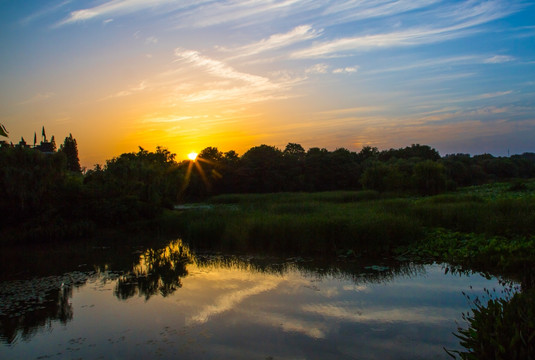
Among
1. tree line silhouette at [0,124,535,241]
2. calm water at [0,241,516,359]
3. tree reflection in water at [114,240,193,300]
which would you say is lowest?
tree reflection in water at [114,240,193,300]

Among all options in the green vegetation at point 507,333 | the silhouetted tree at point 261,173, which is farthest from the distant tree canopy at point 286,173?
the green vegetation at point 507,333

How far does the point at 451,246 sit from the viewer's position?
11992 millimetres

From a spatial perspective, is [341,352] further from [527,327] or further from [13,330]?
[13,330]

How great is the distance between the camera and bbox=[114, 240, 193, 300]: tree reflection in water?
33.8 feet

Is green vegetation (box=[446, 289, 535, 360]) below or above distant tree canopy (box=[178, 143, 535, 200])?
below

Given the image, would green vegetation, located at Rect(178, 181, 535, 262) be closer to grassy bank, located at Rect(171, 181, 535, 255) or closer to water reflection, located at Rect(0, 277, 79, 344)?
grassy bank, located at Rect(171, 181, 535, 255)

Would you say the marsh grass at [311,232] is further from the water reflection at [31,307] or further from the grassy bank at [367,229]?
the water reflection at [31,307]

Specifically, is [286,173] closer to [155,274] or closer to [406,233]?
[406,233]

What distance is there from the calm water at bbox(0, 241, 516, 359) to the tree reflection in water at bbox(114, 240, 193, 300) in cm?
6

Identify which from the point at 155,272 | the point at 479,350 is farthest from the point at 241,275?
the point at 479,350

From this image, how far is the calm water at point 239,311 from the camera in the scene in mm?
6551

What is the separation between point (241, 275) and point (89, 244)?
10.1m

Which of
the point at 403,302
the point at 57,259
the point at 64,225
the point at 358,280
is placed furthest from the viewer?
the point at 64,225

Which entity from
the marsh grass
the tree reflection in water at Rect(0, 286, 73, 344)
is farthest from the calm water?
the marsh grass
